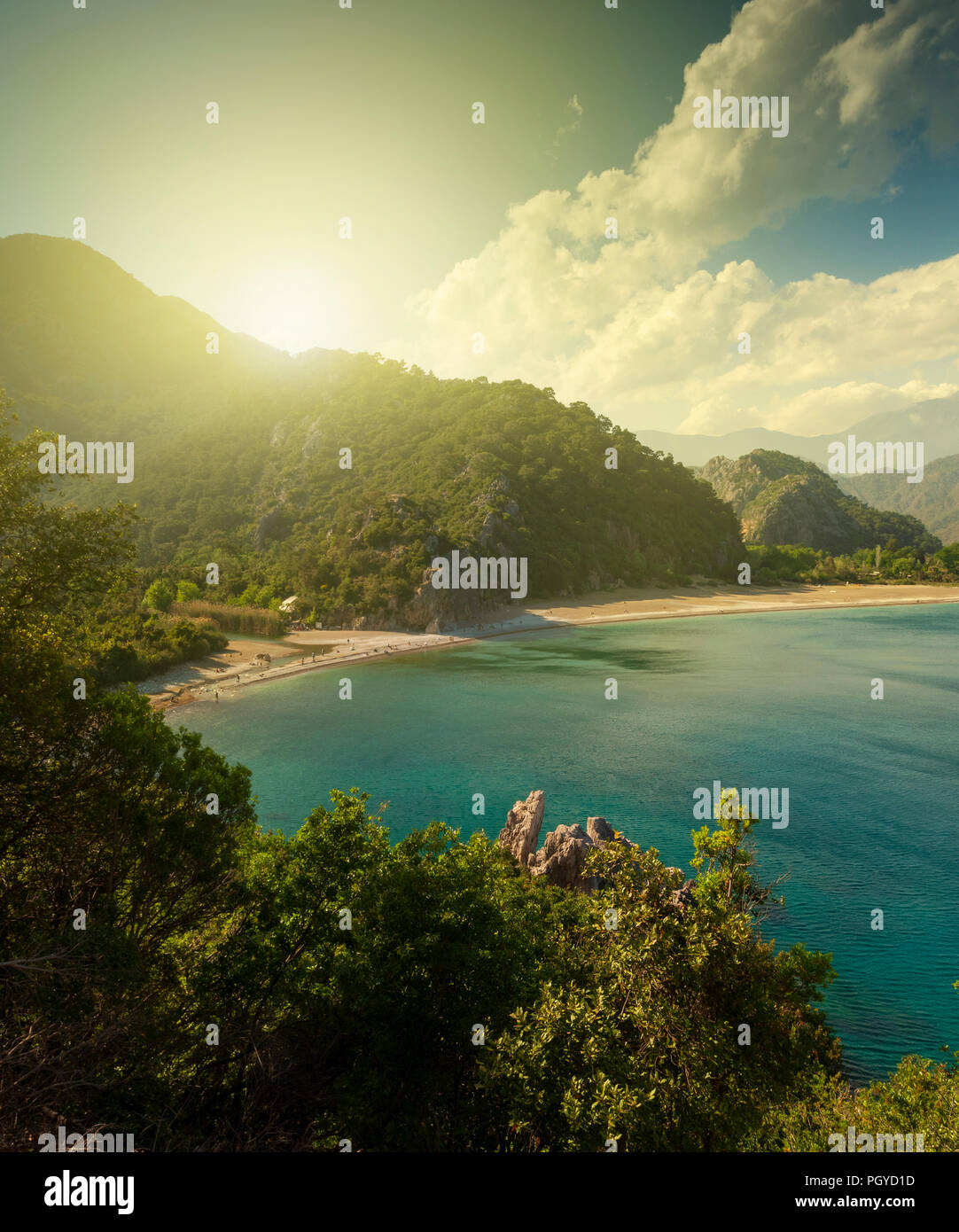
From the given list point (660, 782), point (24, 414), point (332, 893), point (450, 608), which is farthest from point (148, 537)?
point (332, 893)

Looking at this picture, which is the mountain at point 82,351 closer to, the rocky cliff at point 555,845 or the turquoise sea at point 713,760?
the turquoise sea at point 713,760

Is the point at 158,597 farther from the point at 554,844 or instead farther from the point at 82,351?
the point at 82,351

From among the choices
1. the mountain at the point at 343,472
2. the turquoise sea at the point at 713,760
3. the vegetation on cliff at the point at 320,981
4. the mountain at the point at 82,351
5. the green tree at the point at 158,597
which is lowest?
the turquoise sea at the point at 713,760

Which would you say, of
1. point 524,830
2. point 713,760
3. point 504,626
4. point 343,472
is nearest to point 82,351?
point 343,472

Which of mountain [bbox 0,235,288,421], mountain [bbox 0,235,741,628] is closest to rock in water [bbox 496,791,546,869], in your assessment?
mountain [bbox 0,235,741,628]

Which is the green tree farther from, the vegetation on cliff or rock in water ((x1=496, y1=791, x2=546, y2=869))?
the vegetation on cliff

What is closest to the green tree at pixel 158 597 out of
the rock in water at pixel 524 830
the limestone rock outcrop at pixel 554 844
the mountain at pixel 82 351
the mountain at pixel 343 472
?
the mountain at pixel 343 472

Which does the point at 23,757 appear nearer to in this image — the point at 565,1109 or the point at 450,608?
the point at 565,1109
